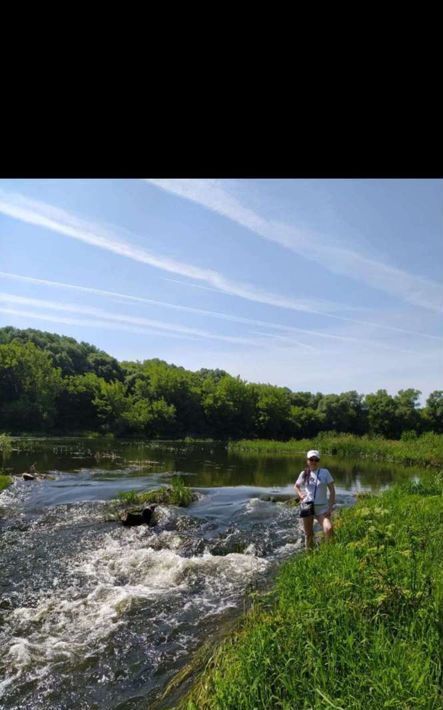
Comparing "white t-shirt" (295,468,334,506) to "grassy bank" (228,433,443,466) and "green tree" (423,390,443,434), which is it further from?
"green tree" (423,390,443,434)

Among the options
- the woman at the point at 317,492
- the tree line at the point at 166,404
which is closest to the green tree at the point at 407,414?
the tree line at the point at 166,404

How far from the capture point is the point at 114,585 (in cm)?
780

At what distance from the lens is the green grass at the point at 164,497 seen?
14.3m

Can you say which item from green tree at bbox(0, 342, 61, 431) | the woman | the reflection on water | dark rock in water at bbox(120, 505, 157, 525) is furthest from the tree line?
the woman

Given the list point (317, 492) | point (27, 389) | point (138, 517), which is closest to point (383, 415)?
point (27, 389)

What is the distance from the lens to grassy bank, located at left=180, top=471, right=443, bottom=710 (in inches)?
134

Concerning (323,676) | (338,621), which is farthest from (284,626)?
(323,676)

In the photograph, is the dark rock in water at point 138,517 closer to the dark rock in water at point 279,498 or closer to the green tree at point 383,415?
the dark rock in water at point 279,498

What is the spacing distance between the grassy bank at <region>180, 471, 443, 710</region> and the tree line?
60.3 metres

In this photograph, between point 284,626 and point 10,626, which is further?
point 10,626
